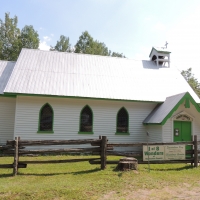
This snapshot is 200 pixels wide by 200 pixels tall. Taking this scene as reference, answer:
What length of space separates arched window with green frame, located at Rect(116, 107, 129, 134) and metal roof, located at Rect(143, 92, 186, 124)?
1.40 m

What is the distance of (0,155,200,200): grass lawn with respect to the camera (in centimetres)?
717

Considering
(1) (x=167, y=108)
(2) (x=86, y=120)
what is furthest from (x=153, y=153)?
(2) (x=86, y=120)

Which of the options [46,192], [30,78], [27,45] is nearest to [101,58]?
[30,78]

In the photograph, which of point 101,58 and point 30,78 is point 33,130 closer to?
point 30,78

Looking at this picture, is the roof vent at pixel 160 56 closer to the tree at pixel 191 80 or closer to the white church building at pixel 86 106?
the white church building at pixel 86 106

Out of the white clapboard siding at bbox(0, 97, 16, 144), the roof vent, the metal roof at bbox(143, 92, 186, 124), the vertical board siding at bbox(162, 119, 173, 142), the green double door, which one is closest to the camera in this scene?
A: the metal roof at bbox(143, 92, 186, 124)

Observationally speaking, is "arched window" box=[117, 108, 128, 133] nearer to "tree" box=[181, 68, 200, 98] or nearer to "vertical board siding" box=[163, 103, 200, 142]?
"vertical board siding" box=[163, 103, 200, 142]

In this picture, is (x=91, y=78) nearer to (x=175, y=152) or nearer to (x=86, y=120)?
(x=86, y=120)

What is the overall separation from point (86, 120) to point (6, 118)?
5817 mm

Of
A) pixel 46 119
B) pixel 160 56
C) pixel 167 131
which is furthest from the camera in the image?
pixel 160 56

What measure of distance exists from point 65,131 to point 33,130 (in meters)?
2.19

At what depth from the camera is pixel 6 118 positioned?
15.9 m

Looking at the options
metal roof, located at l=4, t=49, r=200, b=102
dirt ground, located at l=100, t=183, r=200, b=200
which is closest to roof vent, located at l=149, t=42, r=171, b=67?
metal roof, located at l=4, t=49, r=200, b=102

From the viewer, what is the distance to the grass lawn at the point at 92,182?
23.5 feet
